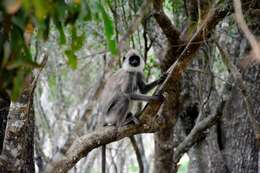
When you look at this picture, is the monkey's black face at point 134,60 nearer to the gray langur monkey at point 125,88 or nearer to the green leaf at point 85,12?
the gray langur monkey at point 125,88

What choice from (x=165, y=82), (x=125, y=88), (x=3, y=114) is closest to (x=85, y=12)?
(x=165, y=82)

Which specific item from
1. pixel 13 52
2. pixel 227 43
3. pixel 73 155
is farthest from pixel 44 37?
pixel 227 43

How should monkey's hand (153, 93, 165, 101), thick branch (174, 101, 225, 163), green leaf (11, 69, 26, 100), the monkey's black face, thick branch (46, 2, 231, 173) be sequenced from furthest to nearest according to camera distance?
the monkey's black face → thick branch (174, 101, 225, 163) → monkey's hand (153, 93, 165, 101) → thick branch (46, 2, 231, 173) → green leaf (11, 69, 26, 100)

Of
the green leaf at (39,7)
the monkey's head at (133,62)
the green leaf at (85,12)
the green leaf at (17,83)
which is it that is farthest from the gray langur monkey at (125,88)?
the green leaf at (39,7)

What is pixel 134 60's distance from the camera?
6.30 m

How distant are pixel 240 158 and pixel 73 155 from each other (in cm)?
250

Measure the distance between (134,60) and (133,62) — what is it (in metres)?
0.04

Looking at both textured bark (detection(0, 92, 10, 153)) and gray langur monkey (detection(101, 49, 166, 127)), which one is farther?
gray langur monkey (detection(101, 49, 166, 127))

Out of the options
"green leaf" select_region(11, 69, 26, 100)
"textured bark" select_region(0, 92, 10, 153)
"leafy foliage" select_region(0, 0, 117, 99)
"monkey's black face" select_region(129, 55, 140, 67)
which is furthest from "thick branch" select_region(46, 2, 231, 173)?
"green leaf" select_region(11, 69, 26, 100)

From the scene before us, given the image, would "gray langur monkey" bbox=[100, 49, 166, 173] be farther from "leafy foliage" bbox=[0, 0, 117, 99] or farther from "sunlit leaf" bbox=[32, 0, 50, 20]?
"sunlit leaf" bbox=[32, 0, 50, 20]

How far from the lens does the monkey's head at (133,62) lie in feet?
20.6

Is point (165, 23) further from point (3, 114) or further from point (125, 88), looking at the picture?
point (125, 88)

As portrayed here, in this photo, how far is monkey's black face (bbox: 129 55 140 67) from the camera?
6266 millimetres

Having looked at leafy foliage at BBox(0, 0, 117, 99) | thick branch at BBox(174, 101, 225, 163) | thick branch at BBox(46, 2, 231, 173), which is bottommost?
thick branch at BBox(174, 101, 225, 163)
